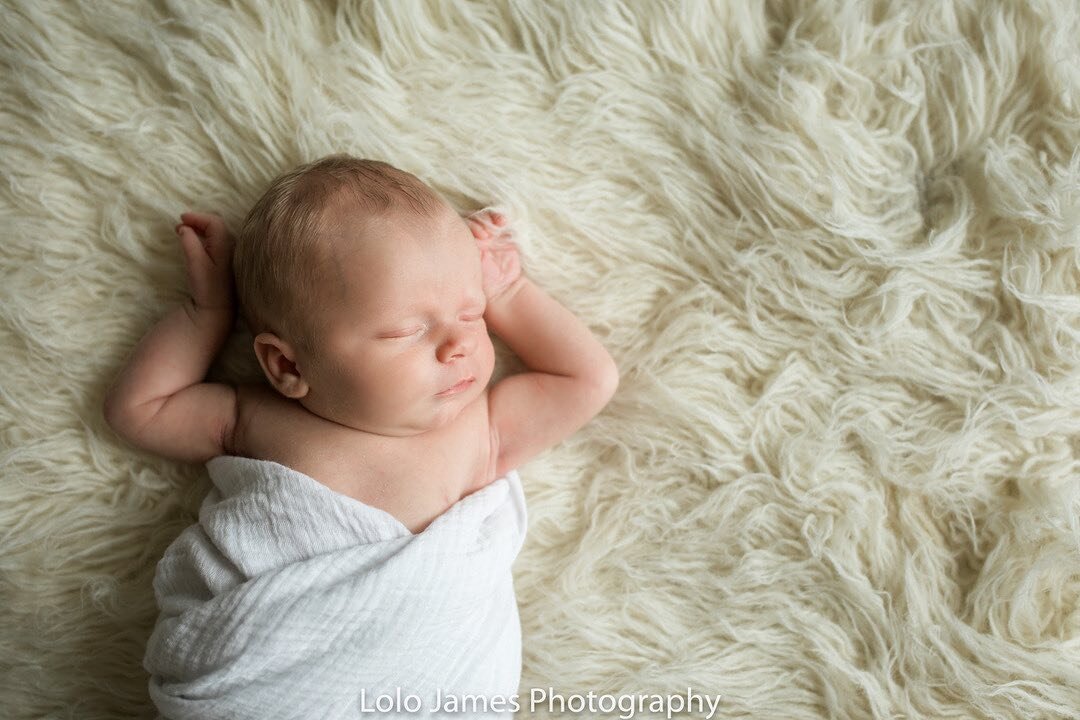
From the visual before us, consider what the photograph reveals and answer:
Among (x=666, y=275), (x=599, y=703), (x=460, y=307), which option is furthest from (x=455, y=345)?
(x=599, y=703)

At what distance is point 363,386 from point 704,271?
22.1 inches

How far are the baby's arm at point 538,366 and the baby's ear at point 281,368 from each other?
0.96 feet

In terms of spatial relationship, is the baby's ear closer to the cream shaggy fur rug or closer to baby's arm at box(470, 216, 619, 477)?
the cream shaggy fur rug

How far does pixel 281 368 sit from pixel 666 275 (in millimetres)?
607

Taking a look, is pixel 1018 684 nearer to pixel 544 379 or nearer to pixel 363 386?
pixel 544 379

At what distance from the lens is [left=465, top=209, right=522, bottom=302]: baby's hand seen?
4.29 ft

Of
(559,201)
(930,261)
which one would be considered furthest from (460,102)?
(930,261)

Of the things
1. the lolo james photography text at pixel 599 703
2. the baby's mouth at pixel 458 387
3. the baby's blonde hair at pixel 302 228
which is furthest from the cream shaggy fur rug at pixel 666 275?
the baby's mouth at pixel 458 387

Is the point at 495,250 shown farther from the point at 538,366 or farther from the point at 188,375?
the point at 188,375

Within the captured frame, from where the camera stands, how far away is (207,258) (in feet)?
4.17

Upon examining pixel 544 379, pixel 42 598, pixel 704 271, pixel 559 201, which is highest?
pixel 559 201

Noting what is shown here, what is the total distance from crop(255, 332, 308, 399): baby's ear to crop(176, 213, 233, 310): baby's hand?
11cm

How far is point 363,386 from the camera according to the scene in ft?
3.95

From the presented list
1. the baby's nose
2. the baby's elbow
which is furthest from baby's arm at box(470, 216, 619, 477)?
the baby's nose
